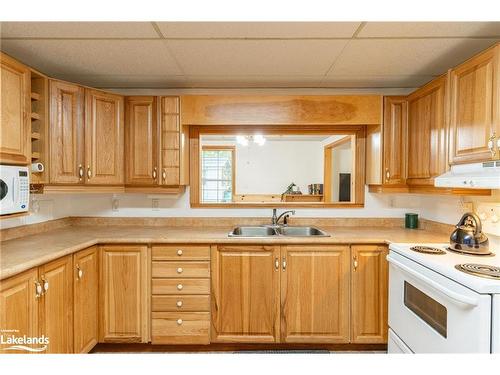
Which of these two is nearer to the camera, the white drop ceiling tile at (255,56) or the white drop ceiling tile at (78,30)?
the white drop ceiling tile at (78,30)

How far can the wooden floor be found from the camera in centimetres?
214

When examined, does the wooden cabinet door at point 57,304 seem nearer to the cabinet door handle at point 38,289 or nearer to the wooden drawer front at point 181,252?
the cabinet door handle at point 38,289

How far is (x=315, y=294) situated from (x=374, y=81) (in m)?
1.87

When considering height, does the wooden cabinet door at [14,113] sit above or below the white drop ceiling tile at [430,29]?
below

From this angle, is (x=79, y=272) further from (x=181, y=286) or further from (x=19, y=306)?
(x=181, y=286)

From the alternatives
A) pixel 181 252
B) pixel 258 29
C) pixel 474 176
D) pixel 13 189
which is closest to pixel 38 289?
pixel 13 189

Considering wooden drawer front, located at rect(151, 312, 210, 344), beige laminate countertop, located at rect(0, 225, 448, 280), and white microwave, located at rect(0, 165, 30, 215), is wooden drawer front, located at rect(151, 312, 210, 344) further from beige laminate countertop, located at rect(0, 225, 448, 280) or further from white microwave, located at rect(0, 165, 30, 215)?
white microwave, located at rect(0, 165, 30, 215)

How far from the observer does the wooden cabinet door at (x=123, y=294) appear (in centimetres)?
210

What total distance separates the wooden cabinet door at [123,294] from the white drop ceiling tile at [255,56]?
1440mm

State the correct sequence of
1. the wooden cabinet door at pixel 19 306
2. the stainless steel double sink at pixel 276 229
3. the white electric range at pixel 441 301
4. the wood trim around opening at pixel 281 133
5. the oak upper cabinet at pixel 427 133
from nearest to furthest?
the white electric range at pixel 441 301, the wooden cabinet door at pixel 19 306, the oak upper cabinet at pixel 427 133, the stainless steel double sink at pixel 276 229, the wood trim around opening at pixel 281 133

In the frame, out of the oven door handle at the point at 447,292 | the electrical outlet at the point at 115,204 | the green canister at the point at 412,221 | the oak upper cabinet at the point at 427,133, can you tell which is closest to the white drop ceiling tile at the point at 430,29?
the oak upper cabinet at the point at 427,133

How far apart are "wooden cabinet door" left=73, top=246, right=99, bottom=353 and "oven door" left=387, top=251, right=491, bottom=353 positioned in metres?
2.07
